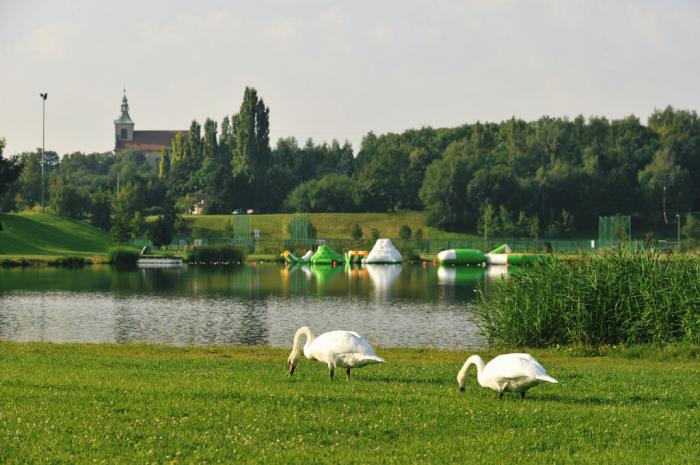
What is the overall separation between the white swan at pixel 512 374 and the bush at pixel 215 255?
7630cm

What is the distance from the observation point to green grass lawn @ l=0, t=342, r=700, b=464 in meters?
10.4

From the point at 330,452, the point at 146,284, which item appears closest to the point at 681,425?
the point at 330,452

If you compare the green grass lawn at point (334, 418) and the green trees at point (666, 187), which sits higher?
the green trees at point (666, 187)

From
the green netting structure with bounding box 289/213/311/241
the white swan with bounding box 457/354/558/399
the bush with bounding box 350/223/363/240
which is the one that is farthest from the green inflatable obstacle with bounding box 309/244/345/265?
the white swan with bounding box 457/354/558/399

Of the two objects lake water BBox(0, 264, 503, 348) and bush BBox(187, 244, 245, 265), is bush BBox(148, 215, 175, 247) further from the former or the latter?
lake water BBox(0, 264, 503, 348)

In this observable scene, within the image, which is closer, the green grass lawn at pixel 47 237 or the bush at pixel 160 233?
A: the green grass lawn at pixel 47 237

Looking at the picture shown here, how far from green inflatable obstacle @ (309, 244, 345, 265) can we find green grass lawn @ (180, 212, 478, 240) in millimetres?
27523

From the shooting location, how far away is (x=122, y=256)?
276ft

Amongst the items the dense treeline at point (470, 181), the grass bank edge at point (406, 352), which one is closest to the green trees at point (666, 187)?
the dense treeline at point (470, 181)

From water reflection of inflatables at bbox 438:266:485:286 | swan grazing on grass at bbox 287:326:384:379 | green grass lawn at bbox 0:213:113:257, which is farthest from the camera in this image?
green grass lawn at bbox 0:213:113:257

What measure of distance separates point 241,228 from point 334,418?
10146 cm

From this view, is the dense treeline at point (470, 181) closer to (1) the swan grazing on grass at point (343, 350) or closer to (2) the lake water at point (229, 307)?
(2) the lake water at point (229, 307)

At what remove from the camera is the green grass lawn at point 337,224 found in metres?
125

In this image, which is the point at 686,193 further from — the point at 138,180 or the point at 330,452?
the point at 330,452
